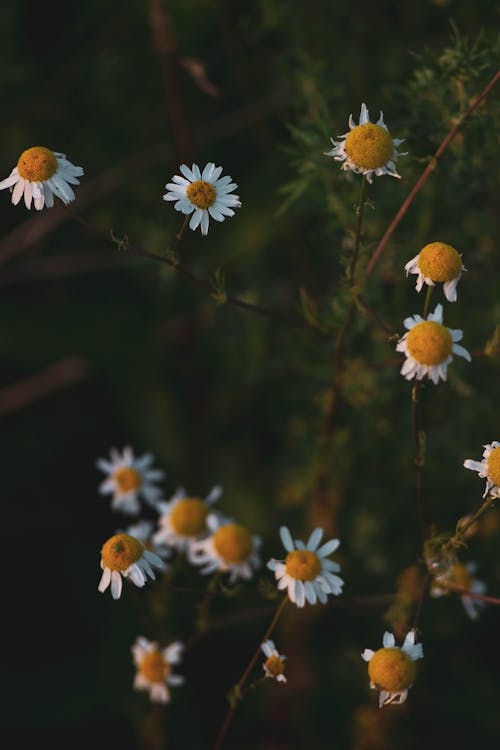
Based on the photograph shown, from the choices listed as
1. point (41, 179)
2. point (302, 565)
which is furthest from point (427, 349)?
point (41, 179)

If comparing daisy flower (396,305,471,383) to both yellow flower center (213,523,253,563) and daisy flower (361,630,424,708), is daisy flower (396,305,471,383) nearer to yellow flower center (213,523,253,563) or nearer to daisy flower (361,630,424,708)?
daisy flower (361,630,424,708)

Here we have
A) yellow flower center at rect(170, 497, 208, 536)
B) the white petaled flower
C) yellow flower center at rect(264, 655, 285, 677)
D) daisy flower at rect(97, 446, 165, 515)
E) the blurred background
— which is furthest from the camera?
the blurred background

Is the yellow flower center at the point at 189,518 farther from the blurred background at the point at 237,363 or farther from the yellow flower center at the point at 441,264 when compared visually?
the yellow flower center at the point at 441,264

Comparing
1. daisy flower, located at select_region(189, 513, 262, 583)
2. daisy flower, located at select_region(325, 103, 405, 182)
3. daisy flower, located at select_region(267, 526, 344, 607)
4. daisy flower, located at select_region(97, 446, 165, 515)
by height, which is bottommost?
daisy flower, located at select_region(267, 526, 344, 607)

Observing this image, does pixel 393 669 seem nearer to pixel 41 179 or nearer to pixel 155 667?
pixel 155 667

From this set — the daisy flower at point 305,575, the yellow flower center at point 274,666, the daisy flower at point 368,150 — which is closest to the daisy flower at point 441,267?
the daisy flower at point 368,150

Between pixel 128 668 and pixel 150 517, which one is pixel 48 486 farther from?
pixel 128 668

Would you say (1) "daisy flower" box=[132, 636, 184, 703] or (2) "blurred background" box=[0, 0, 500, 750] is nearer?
(1) "daisy flower" box=[132, 636, 184, 703]

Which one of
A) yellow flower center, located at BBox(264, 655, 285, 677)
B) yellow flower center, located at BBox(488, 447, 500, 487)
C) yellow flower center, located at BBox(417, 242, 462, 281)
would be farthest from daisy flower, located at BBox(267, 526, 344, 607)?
yellow flower center, located at BBox(417, 242, 462, 281)
